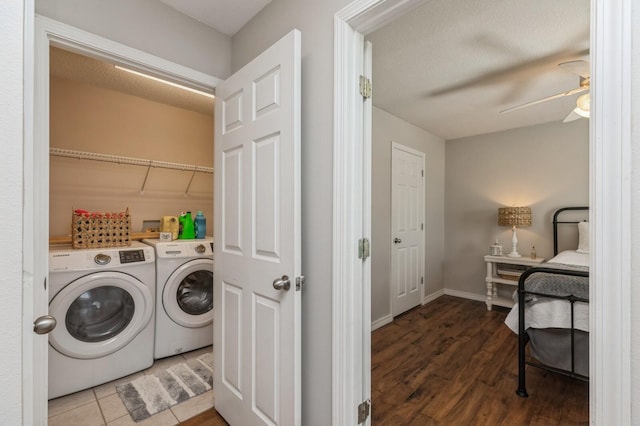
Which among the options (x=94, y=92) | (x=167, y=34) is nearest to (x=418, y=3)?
(x=167, y=34)

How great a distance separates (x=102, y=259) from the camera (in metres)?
2.04

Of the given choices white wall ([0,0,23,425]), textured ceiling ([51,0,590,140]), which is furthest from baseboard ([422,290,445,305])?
white wall ([0,0,23,425])

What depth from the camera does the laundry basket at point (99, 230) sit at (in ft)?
7.05

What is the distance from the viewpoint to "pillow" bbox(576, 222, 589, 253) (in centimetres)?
313

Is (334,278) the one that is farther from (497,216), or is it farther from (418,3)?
(497,216)

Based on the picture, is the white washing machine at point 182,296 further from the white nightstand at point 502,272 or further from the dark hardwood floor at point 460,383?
the white nightstand at point 502,272

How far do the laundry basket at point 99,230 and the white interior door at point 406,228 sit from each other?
8.78ft

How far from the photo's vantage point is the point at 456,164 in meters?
4.38

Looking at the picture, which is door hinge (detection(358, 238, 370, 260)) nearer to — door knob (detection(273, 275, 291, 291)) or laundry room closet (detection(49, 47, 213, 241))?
door knob (detection(273, 275, 291, 291))

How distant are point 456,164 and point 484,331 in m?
2.42

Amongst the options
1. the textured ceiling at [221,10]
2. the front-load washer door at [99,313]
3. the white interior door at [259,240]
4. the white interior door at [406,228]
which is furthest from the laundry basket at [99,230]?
the white interior door at [406,228]

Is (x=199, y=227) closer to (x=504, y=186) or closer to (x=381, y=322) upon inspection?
(x=381, y=322)

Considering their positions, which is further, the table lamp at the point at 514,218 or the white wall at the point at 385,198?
the table lamp at the point at 514,218

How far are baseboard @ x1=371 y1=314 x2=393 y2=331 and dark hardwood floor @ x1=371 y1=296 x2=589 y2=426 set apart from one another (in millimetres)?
55
